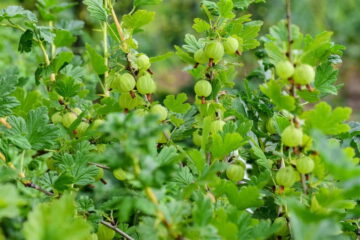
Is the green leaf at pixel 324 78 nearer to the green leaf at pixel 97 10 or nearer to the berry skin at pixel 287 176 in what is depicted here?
the berry skin at pixel 287 176

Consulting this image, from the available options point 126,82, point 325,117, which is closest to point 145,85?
point 126,82

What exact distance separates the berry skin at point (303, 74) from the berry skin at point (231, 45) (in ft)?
0.48

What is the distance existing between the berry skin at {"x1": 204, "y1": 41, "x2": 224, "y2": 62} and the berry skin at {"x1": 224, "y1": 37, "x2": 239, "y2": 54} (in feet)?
0.04

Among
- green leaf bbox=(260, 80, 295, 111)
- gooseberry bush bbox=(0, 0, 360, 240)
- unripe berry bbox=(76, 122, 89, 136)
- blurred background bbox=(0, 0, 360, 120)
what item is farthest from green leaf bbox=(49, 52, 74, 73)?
blurred background bbox=(0, 0, 360, 120)

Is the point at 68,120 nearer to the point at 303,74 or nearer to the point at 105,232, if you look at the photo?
the point at 105,232

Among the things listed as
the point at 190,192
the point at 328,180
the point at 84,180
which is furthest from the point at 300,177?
the point at 84,180

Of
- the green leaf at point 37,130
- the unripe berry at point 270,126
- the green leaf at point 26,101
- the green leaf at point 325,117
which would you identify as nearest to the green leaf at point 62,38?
the green leaf at point 26,101

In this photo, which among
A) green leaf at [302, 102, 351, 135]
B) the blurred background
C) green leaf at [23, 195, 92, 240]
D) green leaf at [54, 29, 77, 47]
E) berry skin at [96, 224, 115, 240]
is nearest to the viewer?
green leaf at [23, 195, 92, 240]

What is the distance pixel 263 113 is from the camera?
0.69m

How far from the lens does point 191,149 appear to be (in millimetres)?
577

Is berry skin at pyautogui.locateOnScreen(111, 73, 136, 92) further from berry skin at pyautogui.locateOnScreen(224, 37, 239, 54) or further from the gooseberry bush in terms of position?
berry skin at pyautogui.locateOnScreen(224, 37, 239, 54)

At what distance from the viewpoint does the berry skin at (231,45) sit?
638mm

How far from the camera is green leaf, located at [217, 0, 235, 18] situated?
63 centimetres

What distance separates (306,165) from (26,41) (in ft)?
1.42
